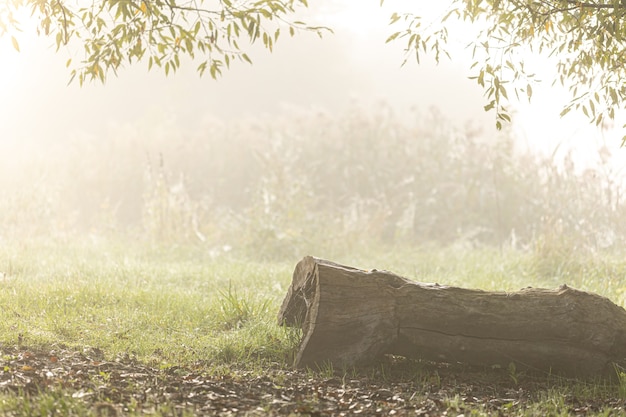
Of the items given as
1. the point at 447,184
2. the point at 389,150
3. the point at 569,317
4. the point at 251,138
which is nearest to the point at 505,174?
the point at 447,184

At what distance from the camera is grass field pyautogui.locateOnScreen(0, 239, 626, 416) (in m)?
4.21

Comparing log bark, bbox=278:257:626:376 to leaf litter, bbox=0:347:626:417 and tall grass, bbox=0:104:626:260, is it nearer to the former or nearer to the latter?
leaf litter, bbox=0:347:626:417

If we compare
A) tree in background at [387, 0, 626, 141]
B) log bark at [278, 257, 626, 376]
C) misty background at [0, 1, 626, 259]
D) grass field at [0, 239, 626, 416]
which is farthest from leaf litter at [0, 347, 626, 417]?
misty background at [0, 1, 626, 259]

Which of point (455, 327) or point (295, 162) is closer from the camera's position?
A: point (455, 327)

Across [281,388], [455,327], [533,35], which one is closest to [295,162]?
[533,35]

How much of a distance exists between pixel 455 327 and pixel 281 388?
4.40 feet

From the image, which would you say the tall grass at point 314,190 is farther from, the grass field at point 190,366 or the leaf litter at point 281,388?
the leaf litter at point 281,388

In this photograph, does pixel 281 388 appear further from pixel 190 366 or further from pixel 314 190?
pixel 314 190

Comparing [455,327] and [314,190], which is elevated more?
[314,190]

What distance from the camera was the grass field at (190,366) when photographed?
421 cm

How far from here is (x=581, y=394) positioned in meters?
4.81

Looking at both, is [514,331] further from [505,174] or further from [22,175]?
[22,175]

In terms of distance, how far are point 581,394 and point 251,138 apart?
525 inches

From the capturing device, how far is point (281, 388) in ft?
15.3
